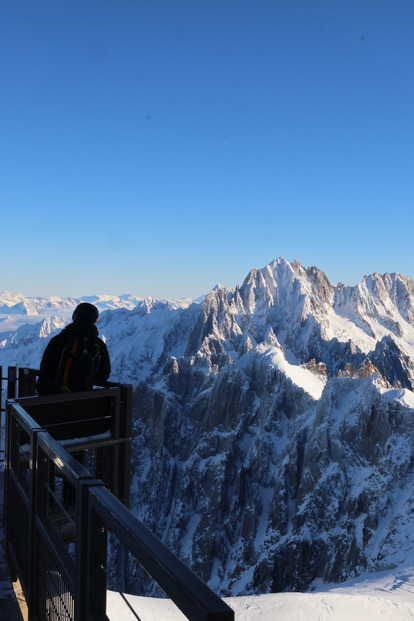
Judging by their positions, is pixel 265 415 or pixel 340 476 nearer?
pixel 340 476

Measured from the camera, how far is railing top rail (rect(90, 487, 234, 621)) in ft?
5.21

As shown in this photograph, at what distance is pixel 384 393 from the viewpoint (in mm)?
83062

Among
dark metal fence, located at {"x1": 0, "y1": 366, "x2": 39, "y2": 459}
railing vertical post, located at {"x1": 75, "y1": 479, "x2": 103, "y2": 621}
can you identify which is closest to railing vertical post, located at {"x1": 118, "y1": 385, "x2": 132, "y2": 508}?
dark metal fence, located at {"x1": 0, "y1": 366, "x2": 39, "y2": 459}

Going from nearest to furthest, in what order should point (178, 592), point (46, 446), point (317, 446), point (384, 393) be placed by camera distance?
point (178, 592) < point (46, 446) < point (384, 393) < point (317, 446)

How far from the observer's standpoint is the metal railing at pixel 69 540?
177 centimetres

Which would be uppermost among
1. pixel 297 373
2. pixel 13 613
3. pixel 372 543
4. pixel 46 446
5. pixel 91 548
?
pixel 46 446

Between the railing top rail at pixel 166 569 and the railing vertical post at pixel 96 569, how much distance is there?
323 millimetres

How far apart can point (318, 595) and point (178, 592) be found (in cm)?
1695

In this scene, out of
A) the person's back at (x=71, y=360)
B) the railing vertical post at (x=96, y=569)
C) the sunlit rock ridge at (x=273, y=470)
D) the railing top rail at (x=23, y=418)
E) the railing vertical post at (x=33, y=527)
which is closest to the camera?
the railing vertical post at (x=96, y=569)

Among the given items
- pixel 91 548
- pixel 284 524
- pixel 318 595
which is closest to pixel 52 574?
pixel 91 548

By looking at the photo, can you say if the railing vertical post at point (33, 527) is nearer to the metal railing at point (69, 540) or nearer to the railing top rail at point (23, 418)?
the metal railing at point (69, 540)

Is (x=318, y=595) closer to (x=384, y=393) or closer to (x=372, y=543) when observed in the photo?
(x=372, y=543)

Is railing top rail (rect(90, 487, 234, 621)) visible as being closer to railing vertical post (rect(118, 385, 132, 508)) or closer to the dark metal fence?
railing vertical post (rect(118, 385, 132, 508))

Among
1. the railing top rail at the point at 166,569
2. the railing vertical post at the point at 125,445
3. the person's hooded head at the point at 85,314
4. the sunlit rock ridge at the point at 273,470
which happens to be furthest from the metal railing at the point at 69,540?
the sunlit rock ridge at the point at 273,470
